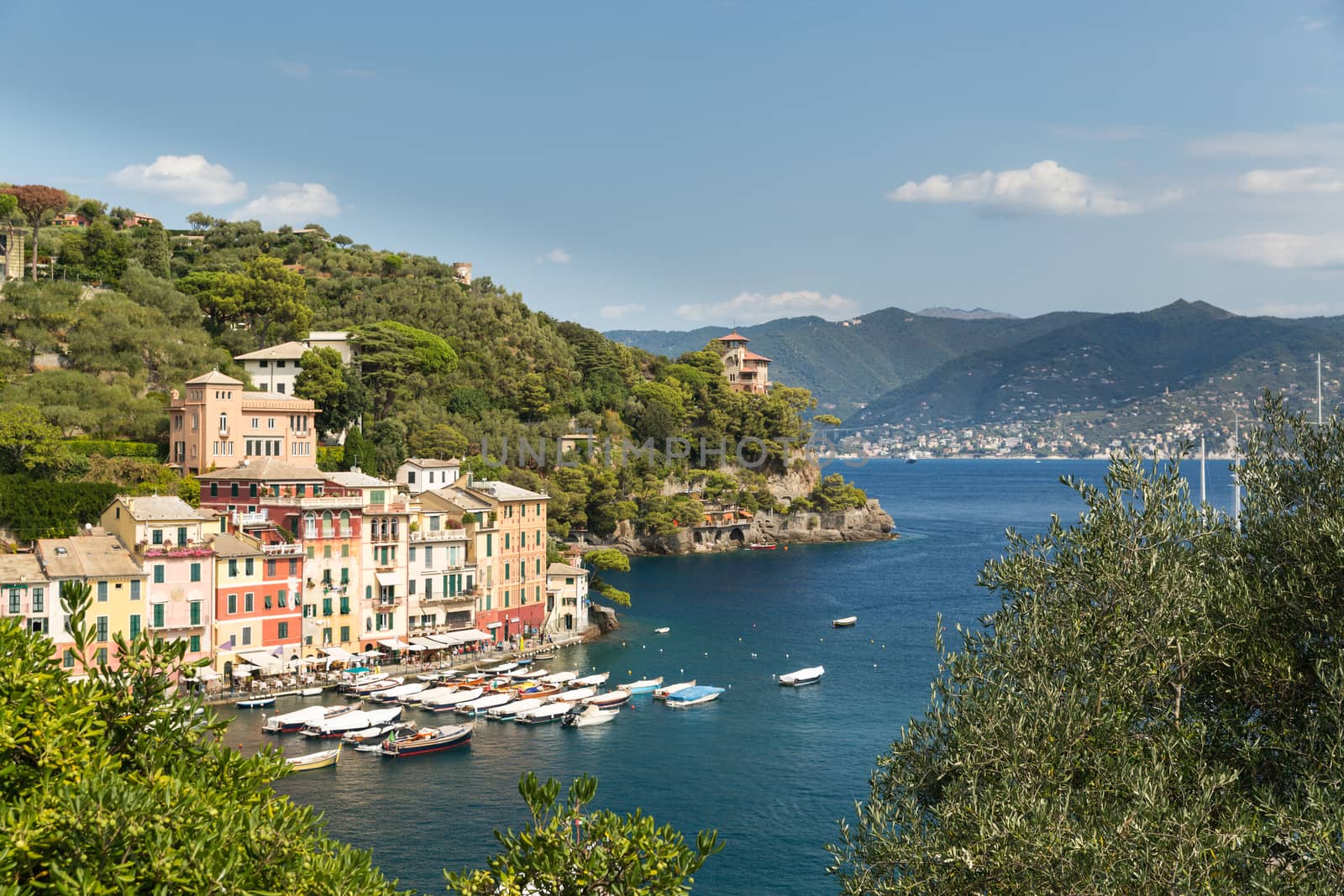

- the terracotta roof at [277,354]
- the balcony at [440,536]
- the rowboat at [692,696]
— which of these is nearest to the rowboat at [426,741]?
the rowboat at [692,696]

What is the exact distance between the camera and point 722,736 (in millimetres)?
43156

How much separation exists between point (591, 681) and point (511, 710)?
494cm

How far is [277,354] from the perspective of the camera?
72750mm

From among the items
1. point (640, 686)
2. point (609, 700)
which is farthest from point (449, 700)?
point (640, 686)

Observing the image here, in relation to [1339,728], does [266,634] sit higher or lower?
lower

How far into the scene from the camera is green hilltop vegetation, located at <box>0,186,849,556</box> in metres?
62.9

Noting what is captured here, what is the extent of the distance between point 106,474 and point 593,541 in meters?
45.7

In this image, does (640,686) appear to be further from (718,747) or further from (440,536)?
(440,536)

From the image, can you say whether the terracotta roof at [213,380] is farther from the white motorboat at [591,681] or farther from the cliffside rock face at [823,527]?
the cliffside rock face at [823,527]

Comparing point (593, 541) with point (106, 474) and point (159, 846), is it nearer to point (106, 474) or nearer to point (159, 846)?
point (106, 474)

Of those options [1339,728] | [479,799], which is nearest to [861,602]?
[479,799]

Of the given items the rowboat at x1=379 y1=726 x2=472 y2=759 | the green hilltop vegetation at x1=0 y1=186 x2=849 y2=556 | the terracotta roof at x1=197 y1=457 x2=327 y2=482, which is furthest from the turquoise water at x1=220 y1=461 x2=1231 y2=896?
the green hilltop vegetation at x1=0 y1=186 x2=849 y2=556

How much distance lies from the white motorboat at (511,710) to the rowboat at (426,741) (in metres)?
3.43

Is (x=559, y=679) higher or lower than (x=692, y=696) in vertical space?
higher
